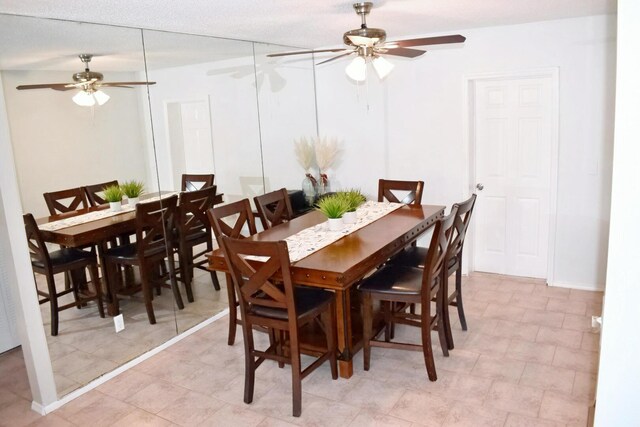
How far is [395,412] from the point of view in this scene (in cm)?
273

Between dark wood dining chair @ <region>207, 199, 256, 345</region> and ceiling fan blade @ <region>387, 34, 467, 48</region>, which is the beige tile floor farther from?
ceiling fan blade @ <region>387, 34, 467, 48</region>

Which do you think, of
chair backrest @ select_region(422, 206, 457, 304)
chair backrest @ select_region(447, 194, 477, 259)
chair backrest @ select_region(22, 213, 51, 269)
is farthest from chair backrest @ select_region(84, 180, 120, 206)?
chair backrest @ select_region(447, 194, 477, 259)

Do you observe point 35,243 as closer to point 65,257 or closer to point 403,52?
point 65,257

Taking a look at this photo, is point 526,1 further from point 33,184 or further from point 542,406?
point 33,184

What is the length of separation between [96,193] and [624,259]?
9.87ft

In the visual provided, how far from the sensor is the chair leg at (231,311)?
138 inches

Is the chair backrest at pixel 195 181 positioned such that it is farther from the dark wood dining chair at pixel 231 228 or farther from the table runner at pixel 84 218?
the dark wood dining chair at pixel 231 228

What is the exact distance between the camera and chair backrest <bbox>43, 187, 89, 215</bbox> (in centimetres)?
296

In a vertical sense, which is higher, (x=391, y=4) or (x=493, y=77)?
(x=391, y=4)

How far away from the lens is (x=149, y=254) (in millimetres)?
3631

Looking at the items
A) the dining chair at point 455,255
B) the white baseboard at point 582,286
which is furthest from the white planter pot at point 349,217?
the white baseboard at point 582,286

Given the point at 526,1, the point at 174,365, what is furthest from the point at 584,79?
the point at 174,365

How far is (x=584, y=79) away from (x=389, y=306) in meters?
2.46

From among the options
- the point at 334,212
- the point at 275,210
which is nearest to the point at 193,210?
the point at 275,210
